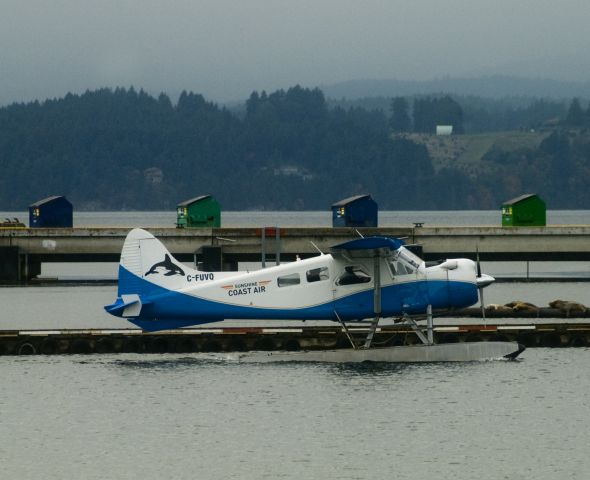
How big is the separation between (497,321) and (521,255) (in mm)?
26128

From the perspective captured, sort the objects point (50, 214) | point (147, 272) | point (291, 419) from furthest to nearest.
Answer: point (50, 214), point (147, 272), point (291, 419)

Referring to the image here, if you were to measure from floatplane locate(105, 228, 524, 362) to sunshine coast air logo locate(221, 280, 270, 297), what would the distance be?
0.03 metres

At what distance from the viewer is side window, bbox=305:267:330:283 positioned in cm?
4547

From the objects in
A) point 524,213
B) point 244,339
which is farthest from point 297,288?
point 524,213

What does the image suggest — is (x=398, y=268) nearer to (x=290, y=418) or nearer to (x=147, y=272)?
(x=290, y=418)

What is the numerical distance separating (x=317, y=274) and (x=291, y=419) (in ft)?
23.2

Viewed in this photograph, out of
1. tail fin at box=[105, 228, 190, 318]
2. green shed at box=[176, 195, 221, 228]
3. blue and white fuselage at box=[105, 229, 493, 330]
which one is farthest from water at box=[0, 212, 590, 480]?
green shed at box=[176, 195, 221, 228]

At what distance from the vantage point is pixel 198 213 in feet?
329

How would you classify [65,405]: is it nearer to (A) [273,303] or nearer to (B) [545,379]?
(A) [273,303]

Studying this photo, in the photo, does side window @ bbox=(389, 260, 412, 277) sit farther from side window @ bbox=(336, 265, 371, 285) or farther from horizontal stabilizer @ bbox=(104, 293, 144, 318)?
horizontal stabilizer @ bbox=(104, 293, 144, 318)

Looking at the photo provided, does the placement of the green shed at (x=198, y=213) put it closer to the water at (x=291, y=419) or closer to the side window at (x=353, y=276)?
the water at (x=291, y=419)

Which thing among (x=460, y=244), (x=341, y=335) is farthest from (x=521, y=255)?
(x=341, y=335)

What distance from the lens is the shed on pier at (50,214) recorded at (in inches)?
3949

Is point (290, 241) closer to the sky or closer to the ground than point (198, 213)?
closer to the ground
